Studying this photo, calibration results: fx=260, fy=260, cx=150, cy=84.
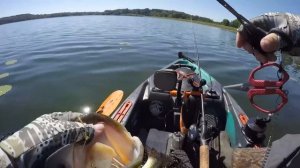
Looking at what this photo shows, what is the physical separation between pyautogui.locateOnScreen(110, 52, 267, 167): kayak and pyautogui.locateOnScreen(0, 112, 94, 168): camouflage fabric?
149 inches

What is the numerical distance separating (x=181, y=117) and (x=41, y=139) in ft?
14.0

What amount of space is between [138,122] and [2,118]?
18.1 feet

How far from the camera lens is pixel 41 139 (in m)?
1.12

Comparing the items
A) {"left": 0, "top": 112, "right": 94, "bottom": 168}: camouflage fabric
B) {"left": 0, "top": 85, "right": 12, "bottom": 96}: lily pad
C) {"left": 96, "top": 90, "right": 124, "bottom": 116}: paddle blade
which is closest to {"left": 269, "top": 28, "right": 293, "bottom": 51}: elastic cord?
{"left": 0, "top": 112, "right": 94, "bottom": 168}: camouflage fabric

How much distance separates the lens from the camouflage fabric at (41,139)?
3.40 ft

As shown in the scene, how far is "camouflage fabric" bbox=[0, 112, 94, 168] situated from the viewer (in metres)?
1.04

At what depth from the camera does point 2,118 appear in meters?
8.92

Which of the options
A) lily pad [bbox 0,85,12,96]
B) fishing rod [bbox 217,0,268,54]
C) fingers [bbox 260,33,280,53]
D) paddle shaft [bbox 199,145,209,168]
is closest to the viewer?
fingers [bbox 260,33,280,53]

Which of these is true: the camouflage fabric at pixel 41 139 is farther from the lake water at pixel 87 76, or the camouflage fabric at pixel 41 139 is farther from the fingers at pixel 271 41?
the lake water at pixel 87 76

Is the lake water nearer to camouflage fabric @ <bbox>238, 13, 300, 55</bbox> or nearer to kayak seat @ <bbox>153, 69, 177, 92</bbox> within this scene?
kayak seat @ <bbox>153, 69, 177, 92</bbox>

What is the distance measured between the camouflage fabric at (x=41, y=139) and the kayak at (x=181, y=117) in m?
A: 3.79

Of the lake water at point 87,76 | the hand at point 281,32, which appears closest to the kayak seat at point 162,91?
the lake water at point 87,76

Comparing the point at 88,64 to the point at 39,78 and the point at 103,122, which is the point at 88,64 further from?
the point at 103,122

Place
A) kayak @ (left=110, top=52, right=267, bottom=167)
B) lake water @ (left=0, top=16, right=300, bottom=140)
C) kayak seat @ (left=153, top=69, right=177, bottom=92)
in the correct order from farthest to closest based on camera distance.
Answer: lake water @ (left=0, top=16, right=300, bottom=140)
kayak seat @ (left=153, top=69, right=177, bottom=92)
kayak @ (left=110, top=52, right=267, bottom=167)
